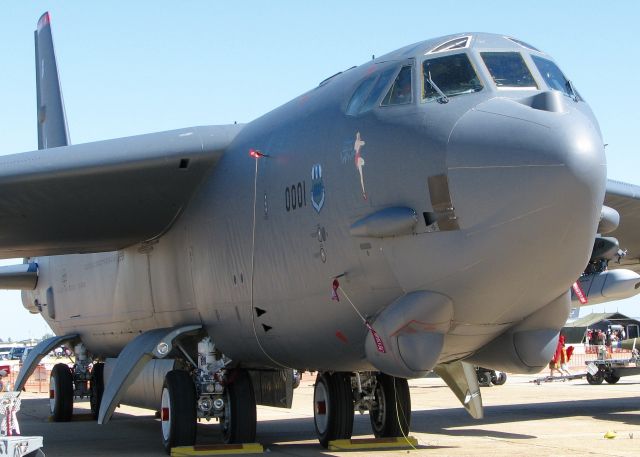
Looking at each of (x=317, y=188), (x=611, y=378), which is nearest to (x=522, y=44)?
(x=317, y=188)

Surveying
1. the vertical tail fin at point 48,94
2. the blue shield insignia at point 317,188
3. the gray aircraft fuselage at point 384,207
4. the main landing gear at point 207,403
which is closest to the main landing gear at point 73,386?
the vertical tail fin at point 48,94

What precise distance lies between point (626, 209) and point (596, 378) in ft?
49.8

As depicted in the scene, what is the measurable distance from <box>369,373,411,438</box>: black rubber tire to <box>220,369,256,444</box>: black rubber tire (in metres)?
1.72

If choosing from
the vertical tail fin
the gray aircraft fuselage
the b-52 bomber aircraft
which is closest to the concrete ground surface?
the b-52 bomber aircraft

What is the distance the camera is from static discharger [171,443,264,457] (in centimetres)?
1227

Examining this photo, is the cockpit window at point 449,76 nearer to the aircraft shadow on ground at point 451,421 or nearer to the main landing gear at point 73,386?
the aircraft shadow on ground at point 451,421

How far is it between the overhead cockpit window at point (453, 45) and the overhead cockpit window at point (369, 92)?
48cm

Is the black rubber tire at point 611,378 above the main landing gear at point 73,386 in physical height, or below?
below

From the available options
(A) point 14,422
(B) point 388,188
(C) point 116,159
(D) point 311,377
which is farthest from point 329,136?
(D) point 311,377

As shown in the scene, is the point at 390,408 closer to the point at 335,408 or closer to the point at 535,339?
the point at 335,408

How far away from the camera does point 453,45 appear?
10.1 m

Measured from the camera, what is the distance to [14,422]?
10664mm

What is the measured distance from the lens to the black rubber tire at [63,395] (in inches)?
814

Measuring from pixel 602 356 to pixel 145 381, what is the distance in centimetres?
1771
